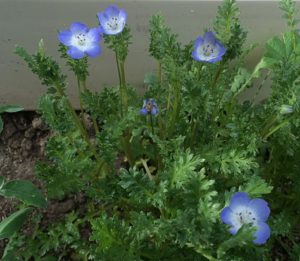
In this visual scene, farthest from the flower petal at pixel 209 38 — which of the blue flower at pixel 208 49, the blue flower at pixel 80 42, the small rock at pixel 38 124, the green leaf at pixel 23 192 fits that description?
the small rock at pixel 38 124

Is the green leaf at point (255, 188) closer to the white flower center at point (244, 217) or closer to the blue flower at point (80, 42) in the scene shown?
the white flower center at point (244, 217)

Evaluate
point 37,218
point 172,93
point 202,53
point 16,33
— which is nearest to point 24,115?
point 16,33

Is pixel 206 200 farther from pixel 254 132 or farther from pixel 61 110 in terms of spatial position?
pixel 61 110

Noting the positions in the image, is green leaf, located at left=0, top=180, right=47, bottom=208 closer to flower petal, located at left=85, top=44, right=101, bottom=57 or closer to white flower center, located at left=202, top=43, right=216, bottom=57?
flower petal, located at left=85, top=44, right=101, bottom=57

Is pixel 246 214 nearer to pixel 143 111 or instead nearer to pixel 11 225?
pixel 143 111

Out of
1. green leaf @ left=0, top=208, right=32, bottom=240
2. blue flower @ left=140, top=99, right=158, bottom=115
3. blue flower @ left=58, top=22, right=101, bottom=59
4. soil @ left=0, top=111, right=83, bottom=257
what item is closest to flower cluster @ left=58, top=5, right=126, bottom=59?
blue flower @ left=58, top=22, right=101, bottom=59

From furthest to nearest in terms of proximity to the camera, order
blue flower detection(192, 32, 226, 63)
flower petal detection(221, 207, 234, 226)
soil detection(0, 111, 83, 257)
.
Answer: soil detection(0, 111, 83, 257) → blue flower detection(192, 32, 226, 63) → flower petal detection(221, 207, 234, 226)
